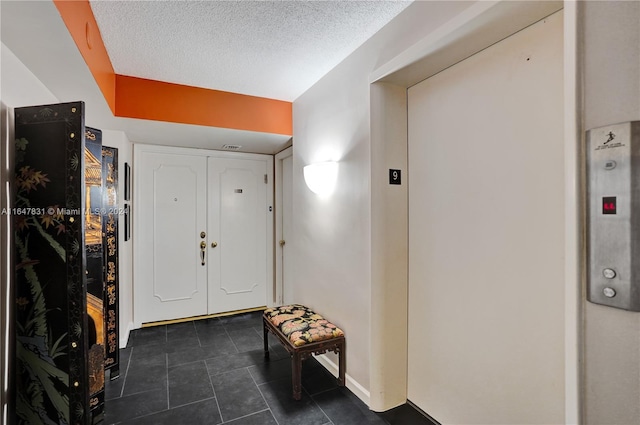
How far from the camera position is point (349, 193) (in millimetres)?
2314

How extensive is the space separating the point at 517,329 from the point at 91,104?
312 cm

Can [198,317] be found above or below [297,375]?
below

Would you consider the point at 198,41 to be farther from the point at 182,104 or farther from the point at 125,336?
the point at 125,336

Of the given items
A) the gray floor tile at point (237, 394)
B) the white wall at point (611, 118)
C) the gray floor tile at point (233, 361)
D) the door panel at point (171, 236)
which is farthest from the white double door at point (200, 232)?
the white wall at point (611, 118)

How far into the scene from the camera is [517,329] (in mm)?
1466

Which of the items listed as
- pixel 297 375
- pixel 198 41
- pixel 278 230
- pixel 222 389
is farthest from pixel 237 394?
pixel 198 41

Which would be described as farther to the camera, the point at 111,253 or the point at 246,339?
the point at 246,339

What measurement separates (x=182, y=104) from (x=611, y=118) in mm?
2939

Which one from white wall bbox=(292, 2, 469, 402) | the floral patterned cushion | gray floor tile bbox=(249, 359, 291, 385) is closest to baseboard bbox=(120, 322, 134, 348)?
gray floor tile bbox=(249, 359, 291, 385)

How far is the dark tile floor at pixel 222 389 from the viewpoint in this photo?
200 centimetres

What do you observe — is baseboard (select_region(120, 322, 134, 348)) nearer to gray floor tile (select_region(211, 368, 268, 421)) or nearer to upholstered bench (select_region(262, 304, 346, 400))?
gray floor tile (select_region(211, 368, 268, 421))

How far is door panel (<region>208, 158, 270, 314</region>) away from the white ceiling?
1200 mm

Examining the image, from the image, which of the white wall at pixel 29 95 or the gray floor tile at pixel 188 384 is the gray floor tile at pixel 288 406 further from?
the white wall at pixel 29 95

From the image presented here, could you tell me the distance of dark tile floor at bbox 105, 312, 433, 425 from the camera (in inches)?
78.9
